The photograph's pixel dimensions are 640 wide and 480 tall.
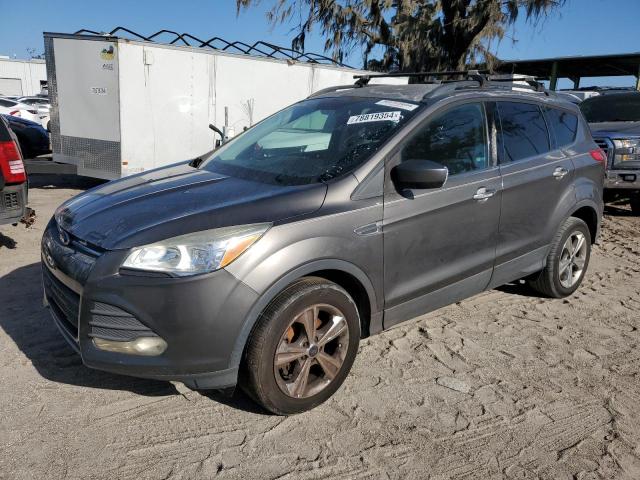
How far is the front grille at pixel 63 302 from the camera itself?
2.73m

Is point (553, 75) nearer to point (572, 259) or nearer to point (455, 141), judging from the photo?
point (572, 259)

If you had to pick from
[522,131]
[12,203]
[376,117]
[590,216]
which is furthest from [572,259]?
[12,203]

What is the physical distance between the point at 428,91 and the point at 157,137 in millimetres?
6515

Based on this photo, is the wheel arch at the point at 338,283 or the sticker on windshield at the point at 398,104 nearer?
the wheel arch at the point at 338,283

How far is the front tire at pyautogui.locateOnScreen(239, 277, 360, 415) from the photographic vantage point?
2650 millimetres

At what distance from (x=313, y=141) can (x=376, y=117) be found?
18.0 inches

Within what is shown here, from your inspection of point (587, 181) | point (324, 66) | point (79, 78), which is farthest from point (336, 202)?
point (324, 66)

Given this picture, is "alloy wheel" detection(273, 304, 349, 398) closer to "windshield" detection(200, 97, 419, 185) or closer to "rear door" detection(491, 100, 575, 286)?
"windshield" detection(200, 97, 419, 185)

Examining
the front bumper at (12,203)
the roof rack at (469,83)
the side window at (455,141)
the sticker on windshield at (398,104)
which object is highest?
the roof rack at (469,83)

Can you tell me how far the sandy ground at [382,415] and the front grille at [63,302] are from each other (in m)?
0.43

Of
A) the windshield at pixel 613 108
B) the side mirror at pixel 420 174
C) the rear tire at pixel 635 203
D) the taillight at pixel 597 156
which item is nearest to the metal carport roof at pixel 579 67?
the windshield at pixel 613 108

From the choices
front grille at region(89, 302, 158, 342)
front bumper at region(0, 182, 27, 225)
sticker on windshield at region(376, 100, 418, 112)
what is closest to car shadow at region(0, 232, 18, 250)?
front bumper at region(0, 182, 27, 225)

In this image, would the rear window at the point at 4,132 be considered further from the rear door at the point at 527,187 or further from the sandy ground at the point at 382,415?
the rear door at the point at 527,187

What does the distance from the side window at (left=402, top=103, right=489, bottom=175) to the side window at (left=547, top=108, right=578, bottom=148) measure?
3.38ft
